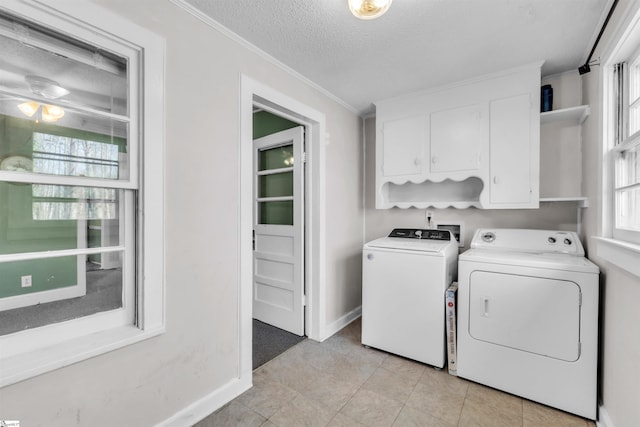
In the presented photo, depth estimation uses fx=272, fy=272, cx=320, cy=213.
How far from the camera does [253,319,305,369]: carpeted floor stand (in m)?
2.30

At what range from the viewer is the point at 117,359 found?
128cm

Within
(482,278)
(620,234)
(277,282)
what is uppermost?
(620,234)

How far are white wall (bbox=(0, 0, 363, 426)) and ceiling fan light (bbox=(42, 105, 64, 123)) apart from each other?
0.42 metres

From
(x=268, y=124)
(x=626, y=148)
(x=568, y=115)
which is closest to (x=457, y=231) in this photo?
(x=568, y=115)

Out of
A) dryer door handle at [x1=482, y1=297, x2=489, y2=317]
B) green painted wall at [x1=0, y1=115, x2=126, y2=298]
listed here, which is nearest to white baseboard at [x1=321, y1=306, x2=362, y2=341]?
dryer door handle at [x1=482, y1=297, x2=489, y2=317]

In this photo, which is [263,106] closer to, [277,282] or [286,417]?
[277,282]

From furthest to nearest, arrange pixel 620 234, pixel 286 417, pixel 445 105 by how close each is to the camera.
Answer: pixel 445 105
pixel 286 417
pixel 620 234

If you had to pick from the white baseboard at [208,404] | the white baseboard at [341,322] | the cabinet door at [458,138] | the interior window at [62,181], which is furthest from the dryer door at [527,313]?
the interior window at [62,181]

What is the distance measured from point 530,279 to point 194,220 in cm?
215

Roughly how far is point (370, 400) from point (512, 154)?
2.12 metres

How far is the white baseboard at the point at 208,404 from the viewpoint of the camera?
1.49m

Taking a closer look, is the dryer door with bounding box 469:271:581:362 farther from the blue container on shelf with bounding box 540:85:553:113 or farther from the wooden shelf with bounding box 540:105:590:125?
the blue container on shelf with bounding box 540:85:553:113

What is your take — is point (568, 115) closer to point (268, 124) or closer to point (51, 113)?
point (268, 124)

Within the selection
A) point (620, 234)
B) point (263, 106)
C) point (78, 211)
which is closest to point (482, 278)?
point (620, 234)
